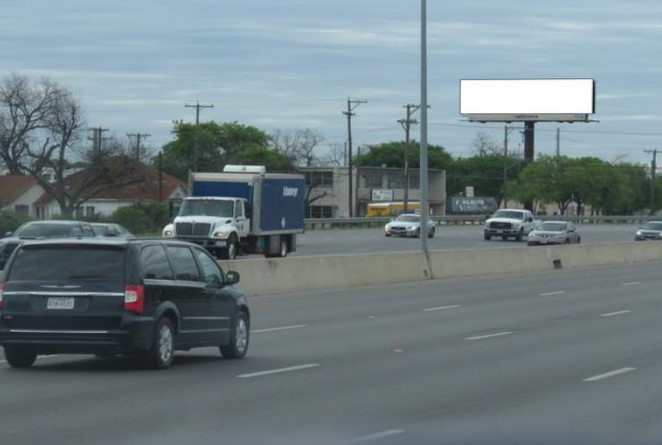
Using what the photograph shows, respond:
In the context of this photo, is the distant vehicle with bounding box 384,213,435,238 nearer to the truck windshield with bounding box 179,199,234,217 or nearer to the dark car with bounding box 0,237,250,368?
the truck windshield with bounding box 179,199,234,217

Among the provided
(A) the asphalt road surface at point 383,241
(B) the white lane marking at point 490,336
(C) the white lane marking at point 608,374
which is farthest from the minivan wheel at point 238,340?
(A) the asphalt road surface at point 383,241

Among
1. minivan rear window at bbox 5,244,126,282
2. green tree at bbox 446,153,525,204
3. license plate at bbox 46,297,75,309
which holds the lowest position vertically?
license plate at bbox 46,297,75,309

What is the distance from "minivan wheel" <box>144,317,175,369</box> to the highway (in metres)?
0.21

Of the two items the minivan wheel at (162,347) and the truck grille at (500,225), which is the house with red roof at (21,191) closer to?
the truck grille at (500,225)

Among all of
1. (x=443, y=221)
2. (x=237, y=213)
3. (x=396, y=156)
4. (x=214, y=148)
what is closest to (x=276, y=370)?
(x=237, y=213)

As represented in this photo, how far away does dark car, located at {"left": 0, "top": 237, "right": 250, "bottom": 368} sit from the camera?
14.5 metres

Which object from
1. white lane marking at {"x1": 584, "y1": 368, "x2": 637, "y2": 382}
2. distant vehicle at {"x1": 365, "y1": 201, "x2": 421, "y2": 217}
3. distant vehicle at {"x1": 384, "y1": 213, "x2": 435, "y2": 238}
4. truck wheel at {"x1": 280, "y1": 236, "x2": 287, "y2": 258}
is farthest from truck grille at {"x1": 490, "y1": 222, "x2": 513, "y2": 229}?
white lane marking at {"x1": 584, "y1": 368, "x2": 637, "y2": 382}

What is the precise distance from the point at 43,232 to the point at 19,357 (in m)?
21.4

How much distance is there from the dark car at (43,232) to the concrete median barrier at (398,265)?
22.4 feet

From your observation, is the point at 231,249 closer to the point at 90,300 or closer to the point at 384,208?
the point at 90,300

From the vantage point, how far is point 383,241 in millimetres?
68125

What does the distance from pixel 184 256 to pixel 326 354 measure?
282 cm

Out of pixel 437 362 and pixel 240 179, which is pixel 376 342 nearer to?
pixel 437 362

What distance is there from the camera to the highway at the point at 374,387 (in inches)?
426
